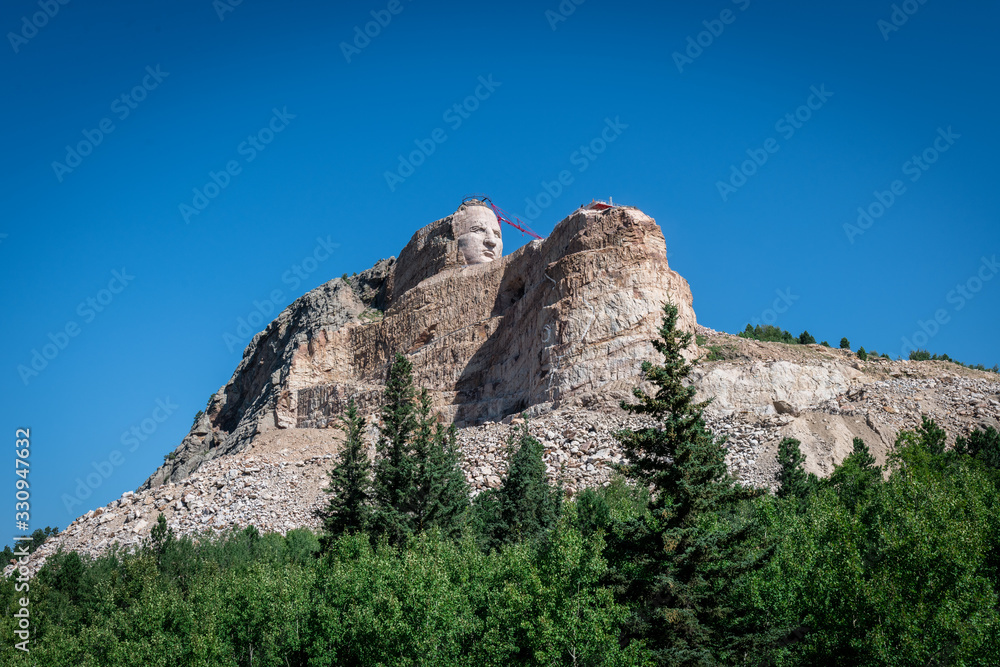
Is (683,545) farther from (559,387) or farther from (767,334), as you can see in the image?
(767,334)

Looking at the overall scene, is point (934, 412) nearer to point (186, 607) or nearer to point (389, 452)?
point (389, 452)

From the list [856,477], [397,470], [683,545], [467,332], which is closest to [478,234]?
[467,332]

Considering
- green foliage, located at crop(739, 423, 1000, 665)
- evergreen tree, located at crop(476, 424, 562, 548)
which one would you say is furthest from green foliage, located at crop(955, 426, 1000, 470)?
evergreen tree, located at crop(476, 424, 562, 548)

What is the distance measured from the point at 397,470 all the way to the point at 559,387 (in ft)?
72.2

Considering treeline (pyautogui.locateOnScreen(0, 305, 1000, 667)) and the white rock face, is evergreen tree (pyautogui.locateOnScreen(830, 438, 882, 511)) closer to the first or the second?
treeline (pyautogui.locateOnScreen(0, 305, 1000, 667))

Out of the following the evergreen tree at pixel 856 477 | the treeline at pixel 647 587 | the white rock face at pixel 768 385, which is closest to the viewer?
the treeline at pixel 647 587

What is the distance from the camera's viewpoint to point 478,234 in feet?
280

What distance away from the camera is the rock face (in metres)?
60.5

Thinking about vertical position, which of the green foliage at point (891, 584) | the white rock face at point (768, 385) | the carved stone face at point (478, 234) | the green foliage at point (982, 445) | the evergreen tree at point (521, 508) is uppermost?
the carved stone face at point (478, 234)

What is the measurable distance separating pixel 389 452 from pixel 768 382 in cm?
2713

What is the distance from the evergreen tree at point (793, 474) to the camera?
41875 mm

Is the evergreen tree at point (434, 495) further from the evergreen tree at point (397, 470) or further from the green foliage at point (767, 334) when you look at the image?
the green foliage at point (767, 334)

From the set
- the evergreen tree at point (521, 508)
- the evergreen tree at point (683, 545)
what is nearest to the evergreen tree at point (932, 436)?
the evergreen tree at point (521, 508)

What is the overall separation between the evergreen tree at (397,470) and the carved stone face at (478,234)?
3938 cm
